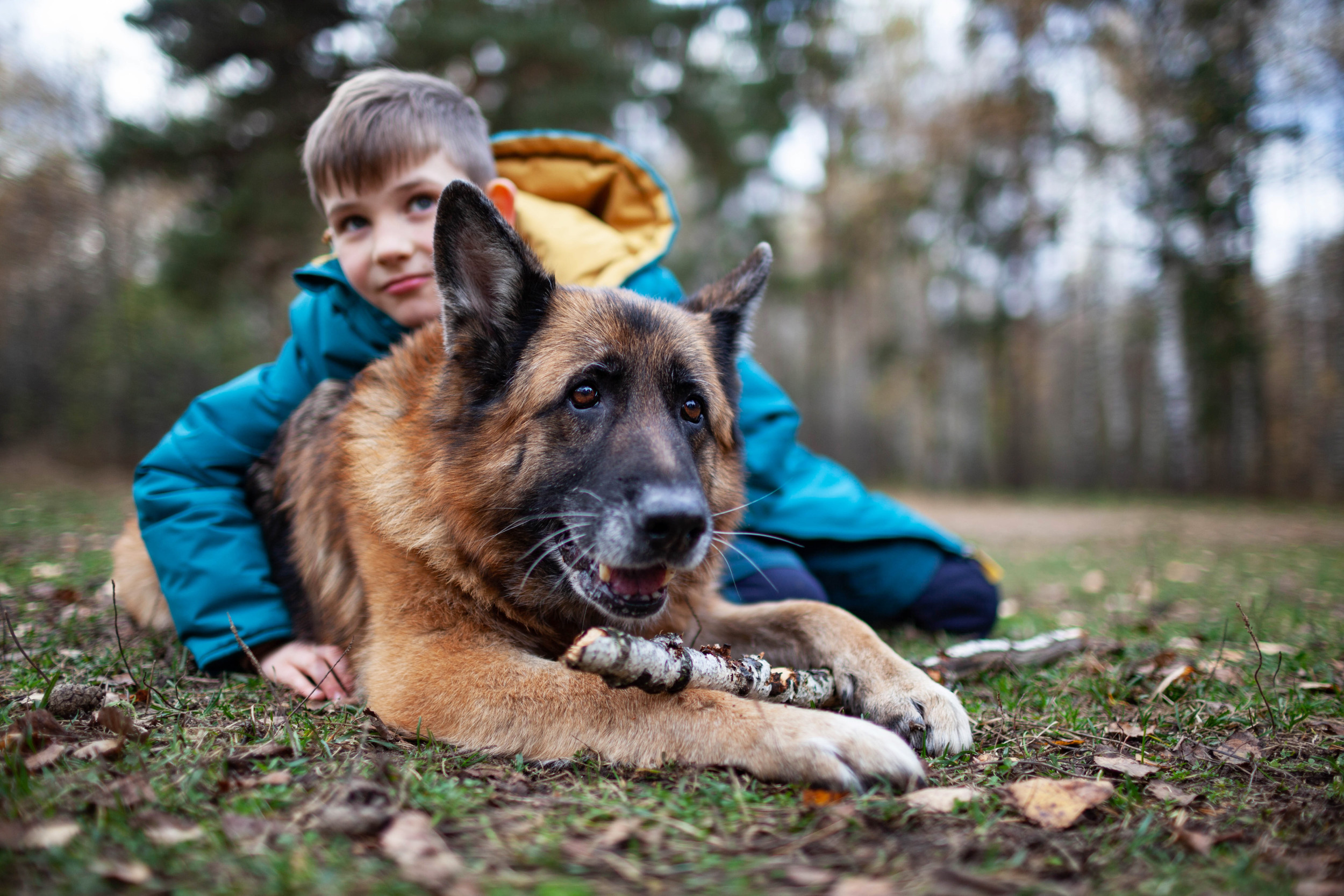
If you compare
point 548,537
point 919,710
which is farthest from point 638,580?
point 919,710

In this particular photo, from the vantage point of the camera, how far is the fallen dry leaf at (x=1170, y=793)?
1.95 m

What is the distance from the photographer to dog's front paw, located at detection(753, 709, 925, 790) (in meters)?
1.93

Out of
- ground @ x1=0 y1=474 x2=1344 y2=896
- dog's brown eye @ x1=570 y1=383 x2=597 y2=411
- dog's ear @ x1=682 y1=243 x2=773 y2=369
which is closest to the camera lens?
ground @ x1=0 y1=474 x2=1344 y2=896

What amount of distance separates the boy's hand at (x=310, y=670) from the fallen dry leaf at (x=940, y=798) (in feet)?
6.20

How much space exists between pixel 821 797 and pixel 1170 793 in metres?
0.98

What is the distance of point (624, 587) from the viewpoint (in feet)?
8.15

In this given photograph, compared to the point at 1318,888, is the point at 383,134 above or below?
above

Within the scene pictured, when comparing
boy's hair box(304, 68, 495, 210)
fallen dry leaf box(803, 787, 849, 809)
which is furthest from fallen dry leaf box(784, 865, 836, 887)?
boy's hair box(304, 68, 495, 210)

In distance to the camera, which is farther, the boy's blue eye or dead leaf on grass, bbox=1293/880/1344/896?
the boy's blue eye

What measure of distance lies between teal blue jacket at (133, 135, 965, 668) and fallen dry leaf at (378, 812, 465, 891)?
5.89 feet

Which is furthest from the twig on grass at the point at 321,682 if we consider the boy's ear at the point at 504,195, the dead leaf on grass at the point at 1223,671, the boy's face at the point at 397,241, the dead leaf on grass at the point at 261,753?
the dead leaf on grass at the point at 1223,671

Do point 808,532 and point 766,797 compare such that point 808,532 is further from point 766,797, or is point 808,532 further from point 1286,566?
point 1286,566

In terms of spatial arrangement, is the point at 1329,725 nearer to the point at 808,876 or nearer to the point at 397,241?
the point at 808,876

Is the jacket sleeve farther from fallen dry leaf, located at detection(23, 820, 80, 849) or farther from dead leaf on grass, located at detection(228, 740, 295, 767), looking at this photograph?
fallen dry leaf, located at detection(23, 820, 80, 849)
